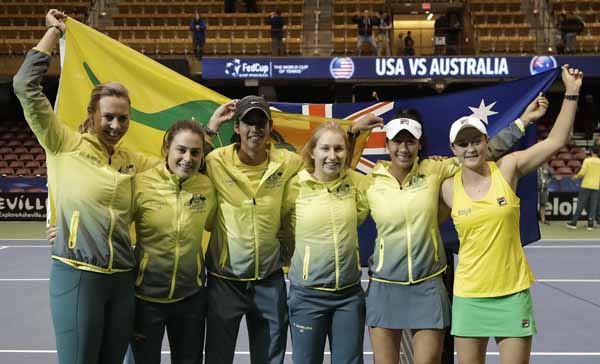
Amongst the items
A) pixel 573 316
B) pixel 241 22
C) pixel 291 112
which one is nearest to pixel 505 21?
pixel 241 22

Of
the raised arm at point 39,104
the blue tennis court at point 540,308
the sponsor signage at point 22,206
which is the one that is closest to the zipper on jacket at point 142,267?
the raised arm at point 39,104

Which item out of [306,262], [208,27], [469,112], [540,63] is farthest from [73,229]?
[208,27]

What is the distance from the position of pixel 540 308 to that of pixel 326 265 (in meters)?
4.68

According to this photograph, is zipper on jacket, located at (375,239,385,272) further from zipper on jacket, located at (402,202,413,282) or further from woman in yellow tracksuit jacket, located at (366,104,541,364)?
zipper on jacket, located at (402,202,413,282)

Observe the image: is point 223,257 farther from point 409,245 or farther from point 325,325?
point 409,245

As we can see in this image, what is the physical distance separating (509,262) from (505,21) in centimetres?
2052

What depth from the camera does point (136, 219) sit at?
3.60 meters

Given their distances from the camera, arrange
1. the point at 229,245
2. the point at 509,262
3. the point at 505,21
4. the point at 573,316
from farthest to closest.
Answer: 1. the point at 505,21
2. the point at 573,316
3. the point at 229,245
4. the point at 509,262

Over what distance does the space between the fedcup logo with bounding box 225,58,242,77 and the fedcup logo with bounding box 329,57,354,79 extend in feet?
8.63

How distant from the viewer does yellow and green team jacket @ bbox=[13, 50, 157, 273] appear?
3371 millimetres

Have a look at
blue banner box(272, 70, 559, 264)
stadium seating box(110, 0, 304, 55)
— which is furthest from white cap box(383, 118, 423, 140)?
stadium seating box(110, 0, 304, 55)

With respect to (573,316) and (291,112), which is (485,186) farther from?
(573,316)

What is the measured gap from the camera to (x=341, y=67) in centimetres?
1795

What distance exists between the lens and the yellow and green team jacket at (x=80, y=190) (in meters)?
3.37
